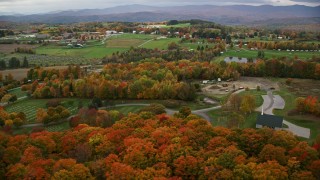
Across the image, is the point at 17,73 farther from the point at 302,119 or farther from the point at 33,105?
the point at 302,119

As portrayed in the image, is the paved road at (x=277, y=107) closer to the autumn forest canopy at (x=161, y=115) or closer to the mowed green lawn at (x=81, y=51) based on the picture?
the autumn forest canopy at (x=161, y=115)

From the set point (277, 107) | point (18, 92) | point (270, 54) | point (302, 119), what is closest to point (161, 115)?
point (302, 119)

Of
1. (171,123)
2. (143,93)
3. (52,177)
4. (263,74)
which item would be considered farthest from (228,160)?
(263,74)

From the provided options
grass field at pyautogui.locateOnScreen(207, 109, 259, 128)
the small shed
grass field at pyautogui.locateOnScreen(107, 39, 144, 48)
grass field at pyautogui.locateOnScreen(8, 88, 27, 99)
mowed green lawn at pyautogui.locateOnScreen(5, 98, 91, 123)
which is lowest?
mowed green lawn at pyautogui.locateOnScreen(5, 98, 91, 123)

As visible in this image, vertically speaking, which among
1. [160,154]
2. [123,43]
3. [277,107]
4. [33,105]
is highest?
[123,43]

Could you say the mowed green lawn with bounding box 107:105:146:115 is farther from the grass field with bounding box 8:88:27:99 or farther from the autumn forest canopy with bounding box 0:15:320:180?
the grass field with bounding box 8:88:27:99

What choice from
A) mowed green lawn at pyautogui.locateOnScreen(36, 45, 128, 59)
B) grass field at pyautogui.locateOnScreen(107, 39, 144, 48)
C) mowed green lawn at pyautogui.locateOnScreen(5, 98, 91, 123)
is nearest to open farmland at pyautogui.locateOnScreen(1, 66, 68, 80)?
mowed green lawn at pyautogui.locateOnScreen(5, 98, 91, 123)
